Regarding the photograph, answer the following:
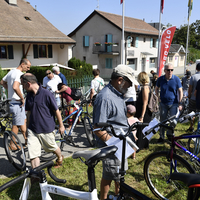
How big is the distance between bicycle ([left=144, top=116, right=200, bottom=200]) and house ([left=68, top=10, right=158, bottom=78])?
25.9 meters

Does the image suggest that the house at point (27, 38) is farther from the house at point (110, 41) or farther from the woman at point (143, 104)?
the woman at point (143, 104)

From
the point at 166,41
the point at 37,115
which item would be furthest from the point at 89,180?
the point at 166,41

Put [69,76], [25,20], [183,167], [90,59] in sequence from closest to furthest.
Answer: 1. [183,167]
2. [69,76]
3. [25,20]
4. [90,59]

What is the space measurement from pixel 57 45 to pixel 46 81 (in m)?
15.2

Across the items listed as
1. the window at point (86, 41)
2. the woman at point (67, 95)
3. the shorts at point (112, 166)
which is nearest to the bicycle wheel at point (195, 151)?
the shorts at point (112, 166)

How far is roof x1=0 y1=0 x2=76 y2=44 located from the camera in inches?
678

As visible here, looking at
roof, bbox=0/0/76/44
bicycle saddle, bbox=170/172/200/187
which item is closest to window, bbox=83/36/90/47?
roof, bbox=0/0/76/44

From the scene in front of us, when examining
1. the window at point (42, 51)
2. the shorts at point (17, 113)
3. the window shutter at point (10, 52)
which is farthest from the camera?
the window at point (42, 51)

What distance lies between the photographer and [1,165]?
4.24 meters

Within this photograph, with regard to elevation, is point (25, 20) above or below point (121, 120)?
above

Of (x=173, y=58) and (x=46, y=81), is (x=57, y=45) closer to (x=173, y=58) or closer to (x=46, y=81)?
(x=46, y=81)

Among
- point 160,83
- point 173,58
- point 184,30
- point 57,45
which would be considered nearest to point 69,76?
point 57,45

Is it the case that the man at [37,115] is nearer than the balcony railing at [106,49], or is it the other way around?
the man at [37,115]

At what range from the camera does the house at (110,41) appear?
29.6 m
